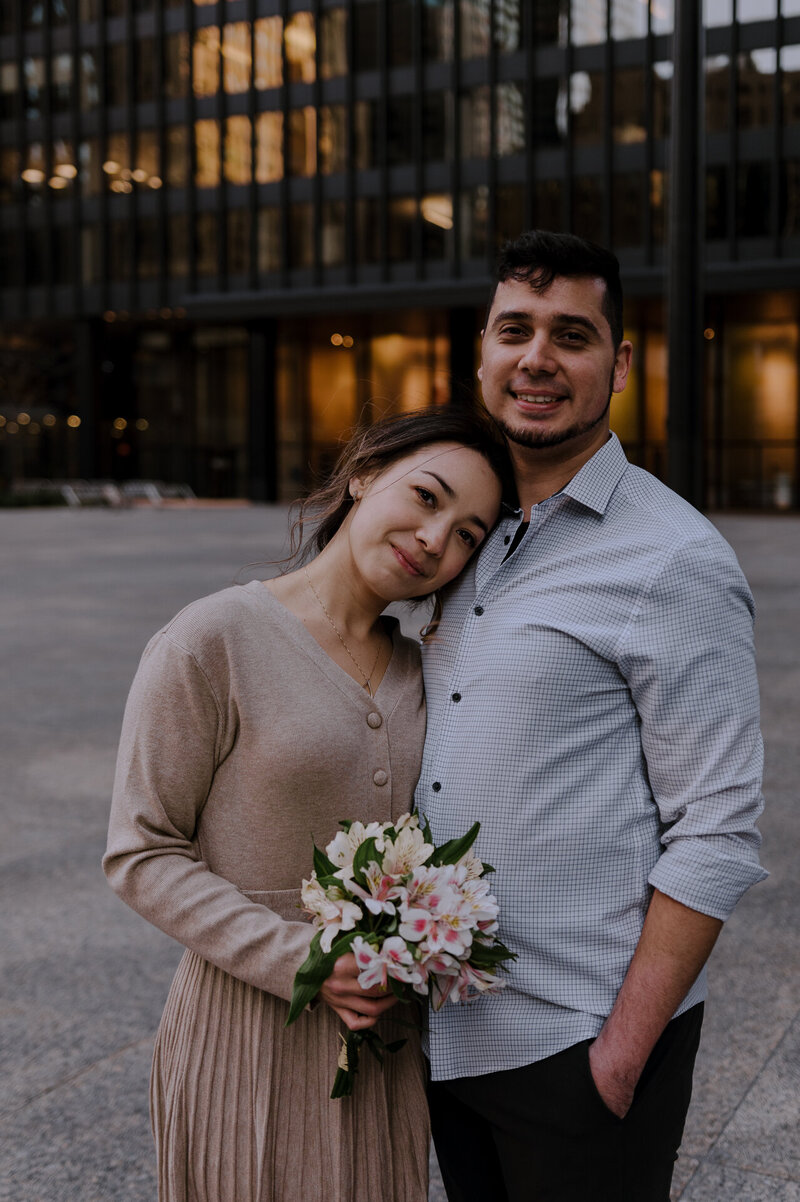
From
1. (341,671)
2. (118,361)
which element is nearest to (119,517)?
(118,361)

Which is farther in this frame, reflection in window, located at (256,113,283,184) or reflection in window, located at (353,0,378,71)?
reflection in window, located at (256,113,283,184)

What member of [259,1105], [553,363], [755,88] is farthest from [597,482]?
[755,88]

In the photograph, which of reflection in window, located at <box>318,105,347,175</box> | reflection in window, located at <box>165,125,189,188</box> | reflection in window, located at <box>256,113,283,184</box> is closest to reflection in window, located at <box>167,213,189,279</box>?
reflection in window, located at <box>165,125,189,188</box>

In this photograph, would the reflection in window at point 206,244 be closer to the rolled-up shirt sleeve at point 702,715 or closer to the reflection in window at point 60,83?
the reflection in window at point 60,83

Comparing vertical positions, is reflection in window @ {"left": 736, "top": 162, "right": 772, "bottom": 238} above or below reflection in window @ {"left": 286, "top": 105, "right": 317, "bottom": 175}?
below

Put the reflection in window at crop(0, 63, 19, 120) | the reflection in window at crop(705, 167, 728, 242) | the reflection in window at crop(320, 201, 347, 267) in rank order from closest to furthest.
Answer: the reflection in window at crop(705, 167, 728, 242) → the reflection in window at crop(320, 201, 347, 267) → the reflection in window at crop(0, 63, 19, 120)

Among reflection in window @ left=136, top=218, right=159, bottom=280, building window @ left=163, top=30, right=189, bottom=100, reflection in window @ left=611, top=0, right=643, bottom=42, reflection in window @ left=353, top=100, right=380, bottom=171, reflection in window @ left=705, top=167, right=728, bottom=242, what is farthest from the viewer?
reflection in window @ left=136, top=218, right=159, bottom=280

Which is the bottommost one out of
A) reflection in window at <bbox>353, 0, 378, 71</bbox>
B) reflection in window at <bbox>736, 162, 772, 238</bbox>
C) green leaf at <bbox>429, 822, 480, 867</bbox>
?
green leaf at <bbox>429, 822, 480, 867</bbox>

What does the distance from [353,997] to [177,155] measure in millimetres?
48487

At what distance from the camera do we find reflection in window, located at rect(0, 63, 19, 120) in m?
50.4

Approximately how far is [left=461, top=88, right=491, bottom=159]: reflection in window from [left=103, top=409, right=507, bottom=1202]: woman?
135 ft

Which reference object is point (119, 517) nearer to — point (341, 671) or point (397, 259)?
point (397, 259)

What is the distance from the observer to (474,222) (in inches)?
1610

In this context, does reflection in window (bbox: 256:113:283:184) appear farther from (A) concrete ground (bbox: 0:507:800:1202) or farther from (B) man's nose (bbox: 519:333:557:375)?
(B) man's nose (bbox: 519:333:557:375)
